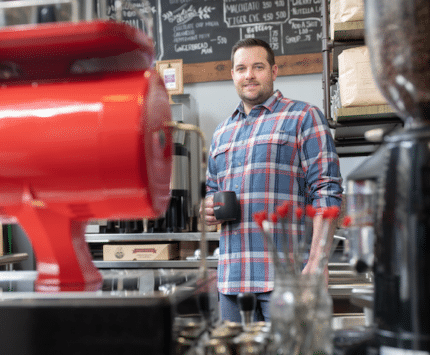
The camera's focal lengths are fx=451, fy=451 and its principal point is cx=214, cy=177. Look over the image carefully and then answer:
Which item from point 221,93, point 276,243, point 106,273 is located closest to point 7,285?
point 106,273

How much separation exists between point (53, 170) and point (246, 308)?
1.20 feet

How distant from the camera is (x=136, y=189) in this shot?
2.24ft

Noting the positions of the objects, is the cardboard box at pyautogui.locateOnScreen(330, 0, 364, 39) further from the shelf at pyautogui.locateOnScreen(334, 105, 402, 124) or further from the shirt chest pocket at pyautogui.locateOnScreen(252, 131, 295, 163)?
the shirt chest pocket at pyautogui.locateOnScreen(252, 131, 295, 163)

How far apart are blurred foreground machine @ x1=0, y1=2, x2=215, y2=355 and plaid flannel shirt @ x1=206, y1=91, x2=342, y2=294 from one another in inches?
33.3

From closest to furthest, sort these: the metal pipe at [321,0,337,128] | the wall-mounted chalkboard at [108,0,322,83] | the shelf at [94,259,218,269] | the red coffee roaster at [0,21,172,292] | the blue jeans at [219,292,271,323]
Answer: the red coffee roaster at [0,21,172,292] → the blue jeans at [219,292,271,323] → the metal pipe at [321,0,337,128] → the shelf at [94,259,218,269] → the wall-mounted chalkboard at [108,0,322,83]

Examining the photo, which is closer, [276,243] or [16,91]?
[16,91]

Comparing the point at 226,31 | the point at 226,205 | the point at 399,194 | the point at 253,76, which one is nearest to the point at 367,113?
the point at 253,76

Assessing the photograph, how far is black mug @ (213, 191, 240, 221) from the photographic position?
5.09 ft

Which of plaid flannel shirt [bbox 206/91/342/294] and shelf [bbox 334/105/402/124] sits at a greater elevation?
shelf [bbox 334/105/402/124]

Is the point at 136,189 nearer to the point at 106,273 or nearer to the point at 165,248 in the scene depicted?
the point at 106,273

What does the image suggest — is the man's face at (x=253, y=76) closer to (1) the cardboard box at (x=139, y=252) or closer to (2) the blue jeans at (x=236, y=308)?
(2) the blue jeans at (x=236, y=308)

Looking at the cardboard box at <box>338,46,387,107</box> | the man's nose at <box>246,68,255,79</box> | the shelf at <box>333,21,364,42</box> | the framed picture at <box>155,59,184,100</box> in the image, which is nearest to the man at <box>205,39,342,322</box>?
the man's nose at <box>246,68,255,79</box>

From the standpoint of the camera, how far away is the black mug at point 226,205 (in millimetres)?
1551

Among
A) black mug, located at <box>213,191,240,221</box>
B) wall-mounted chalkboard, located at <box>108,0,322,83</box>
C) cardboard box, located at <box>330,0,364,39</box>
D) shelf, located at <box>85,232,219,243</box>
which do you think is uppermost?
wall-mounted chalkboard, located at <box>108,0,322,83</box>
